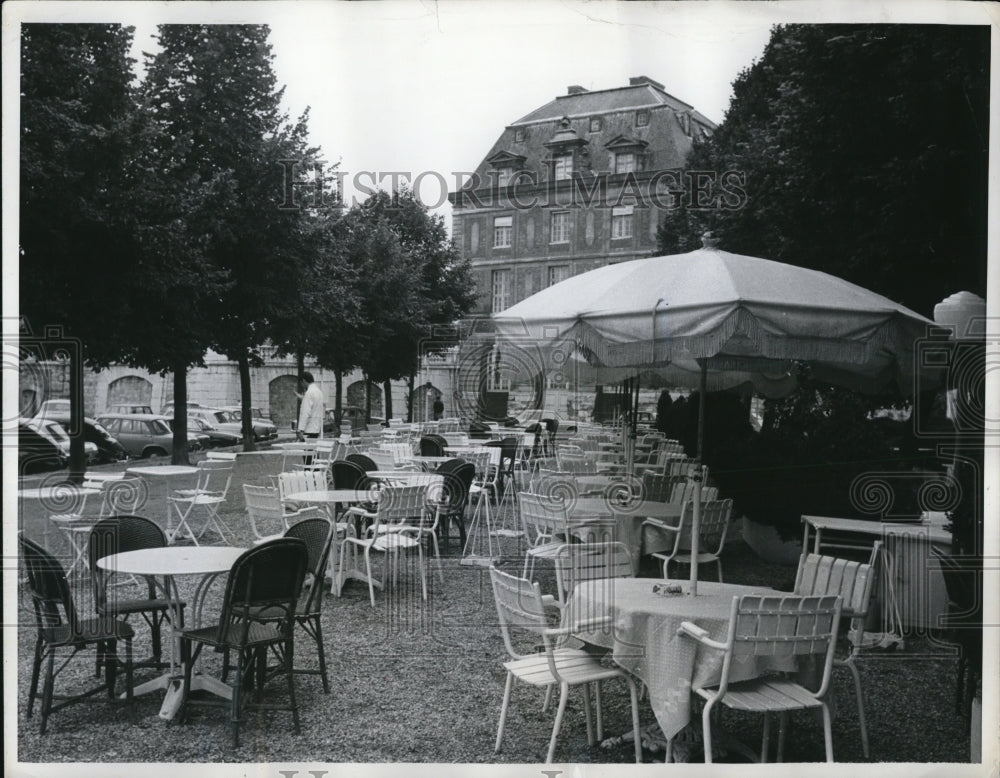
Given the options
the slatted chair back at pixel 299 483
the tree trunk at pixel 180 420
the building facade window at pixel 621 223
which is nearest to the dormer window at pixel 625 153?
the building facade window at pixel 621 223

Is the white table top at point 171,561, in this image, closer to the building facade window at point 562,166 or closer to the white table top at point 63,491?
the white table top at point 63,491

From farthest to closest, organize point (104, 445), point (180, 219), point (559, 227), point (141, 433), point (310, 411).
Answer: point (559, 227) < point (141, 433) < point (104, 445) < point (180, 219) < point (310, 411)

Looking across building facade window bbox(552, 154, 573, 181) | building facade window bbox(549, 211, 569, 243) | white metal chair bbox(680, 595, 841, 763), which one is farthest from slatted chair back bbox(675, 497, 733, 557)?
building facade window bbox(549, 211, 569, 243)

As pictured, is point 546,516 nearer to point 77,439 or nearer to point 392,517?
point 392,517

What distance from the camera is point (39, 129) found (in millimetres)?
12805

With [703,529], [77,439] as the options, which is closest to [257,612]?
[703,529]

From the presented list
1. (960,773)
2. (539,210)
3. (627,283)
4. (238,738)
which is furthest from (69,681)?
(539,210)

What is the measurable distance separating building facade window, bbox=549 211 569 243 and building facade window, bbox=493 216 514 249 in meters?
1.75

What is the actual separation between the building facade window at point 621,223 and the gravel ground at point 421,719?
25.7 m

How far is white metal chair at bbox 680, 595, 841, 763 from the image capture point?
4.51m

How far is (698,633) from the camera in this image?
15.1 feet

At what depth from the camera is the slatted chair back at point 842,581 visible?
5684mm

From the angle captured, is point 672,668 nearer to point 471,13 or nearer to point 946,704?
point 946,704

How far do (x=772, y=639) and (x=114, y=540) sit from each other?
389 centimetres
